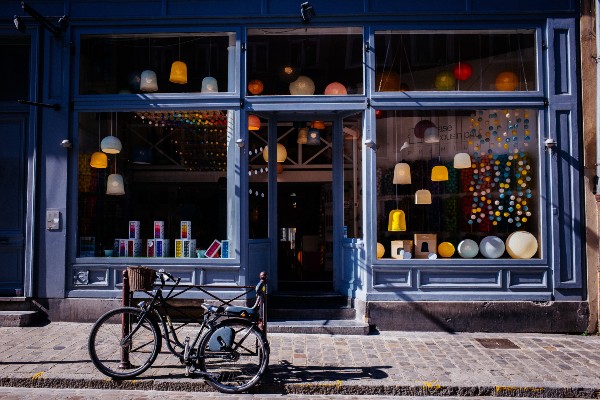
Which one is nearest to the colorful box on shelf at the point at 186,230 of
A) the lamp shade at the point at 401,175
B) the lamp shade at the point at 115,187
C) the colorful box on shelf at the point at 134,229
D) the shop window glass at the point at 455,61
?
the colorful box on shelf at the point at 134,229

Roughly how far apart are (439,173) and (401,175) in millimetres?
639

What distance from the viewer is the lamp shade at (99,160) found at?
891 centimetres

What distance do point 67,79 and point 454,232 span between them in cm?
695

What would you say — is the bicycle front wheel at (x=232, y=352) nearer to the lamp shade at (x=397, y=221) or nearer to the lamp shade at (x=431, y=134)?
the lamp shade at (x=397, y=221)

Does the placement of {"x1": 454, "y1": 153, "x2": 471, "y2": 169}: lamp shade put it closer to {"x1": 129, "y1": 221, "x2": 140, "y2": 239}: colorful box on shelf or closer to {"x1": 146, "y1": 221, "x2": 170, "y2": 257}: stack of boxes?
{"x1": 146, "y1": 221, "x2": 170, "y2": 257}: stack of boxes

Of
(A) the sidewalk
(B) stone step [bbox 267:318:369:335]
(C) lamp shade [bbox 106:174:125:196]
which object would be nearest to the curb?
(A) the sidewalk

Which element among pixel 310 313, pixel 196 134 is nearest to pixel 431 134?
pixel 310 313

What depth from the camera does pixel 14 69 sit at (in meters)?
9.12

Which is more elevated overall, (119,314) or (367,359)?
(119,314)

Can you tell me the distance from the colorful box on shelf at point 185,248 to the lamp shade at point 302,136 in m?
2.60

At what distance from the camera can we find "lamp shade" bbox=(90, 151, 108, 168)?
8.91m

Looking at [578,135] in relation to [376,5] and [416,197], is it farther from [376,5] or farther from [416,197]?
[376,5]

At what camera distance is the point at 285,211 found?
991cm

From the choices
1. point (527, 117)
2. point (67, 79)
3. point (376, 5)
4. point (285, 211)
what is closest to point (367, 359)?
point (285, 211)
